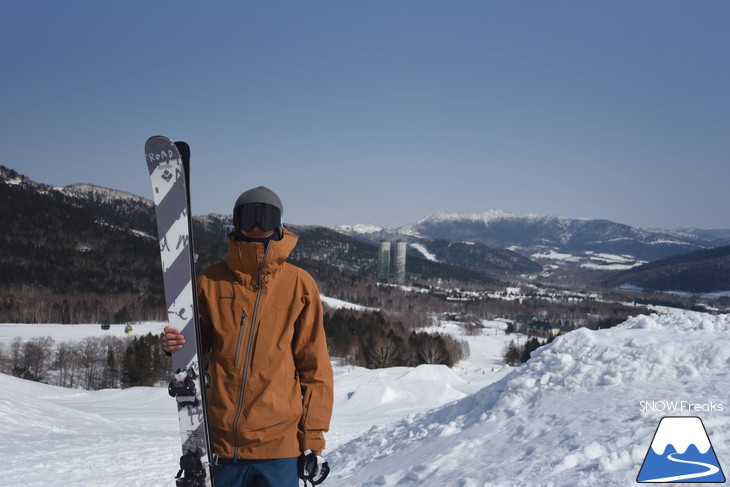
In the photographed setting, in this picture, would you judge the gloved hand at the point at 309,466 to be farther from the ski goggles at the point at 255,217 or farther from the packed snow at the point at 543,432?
the packed snow at the point at 543,432

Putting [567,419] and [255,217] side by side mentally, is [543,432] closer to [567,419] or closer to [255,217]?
[567,419]

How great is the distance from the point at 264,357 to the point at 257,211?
2.86ft

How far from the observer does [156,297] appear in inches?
3612

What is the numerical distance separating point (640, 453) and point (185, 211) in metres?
5.19

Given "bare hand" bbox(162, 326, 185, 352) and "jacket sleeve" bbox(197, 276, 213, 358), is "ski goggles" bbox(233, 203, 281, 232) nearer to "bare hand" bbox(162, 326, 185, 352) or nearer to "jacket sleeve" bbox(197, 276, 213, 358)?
"jacket sleeve" bbox(197, 276, 213, 358)

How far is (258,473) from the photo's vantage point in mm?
2699

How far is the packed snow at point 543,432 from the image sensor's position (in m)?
5.21

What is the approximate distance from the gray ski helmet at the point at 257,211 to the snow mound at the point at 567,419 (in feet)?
13.5

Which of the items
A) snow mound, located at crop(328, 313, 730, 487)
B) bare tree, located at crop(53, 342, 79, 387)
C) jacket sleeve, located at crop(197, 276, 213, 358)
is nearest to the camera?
jacket sleeve, located at crop(197, 276, 213, 358)

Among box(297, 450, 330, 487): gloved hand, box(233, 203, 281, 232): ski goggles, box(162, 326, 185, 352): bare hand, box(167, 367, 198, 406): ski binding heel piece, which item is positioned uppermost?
box(233, 203, 281, 232): ski goggles

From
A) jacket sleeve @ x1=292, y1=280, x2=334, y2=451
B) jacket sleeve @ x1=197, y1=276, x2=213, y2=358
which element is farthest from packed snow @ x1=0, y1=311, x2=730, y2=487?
jacket sleeve @ x1=197, y1=276, x2=213, y2=358

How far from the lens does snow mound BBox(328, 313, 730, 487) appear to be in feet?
16.8

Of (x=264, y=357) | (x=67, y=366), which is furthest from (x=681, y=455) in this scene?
(x=67, y=366)

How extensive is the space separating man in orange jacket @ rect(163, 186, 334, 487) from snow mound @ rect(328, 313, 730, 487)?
3.33 m
